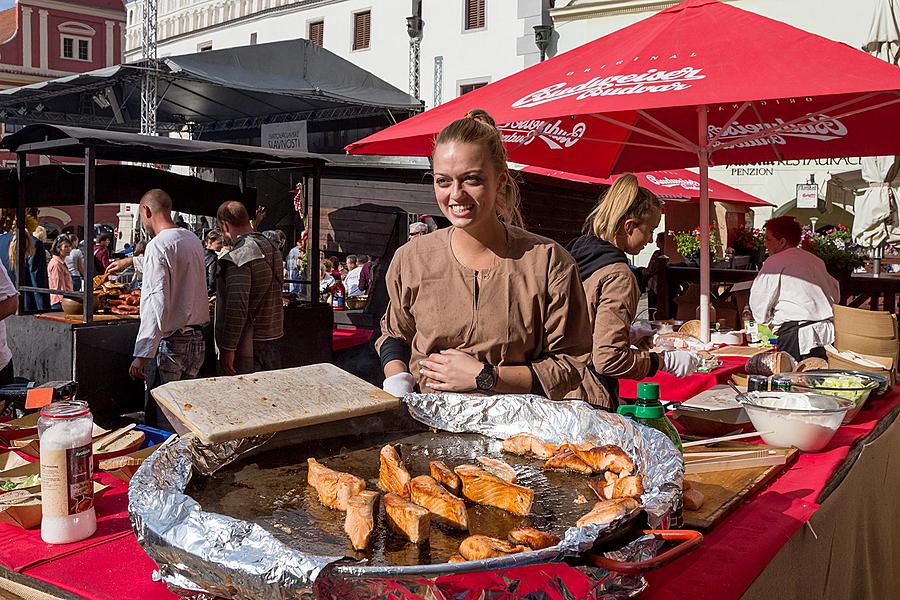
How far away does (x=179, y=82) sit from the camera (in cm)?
1633

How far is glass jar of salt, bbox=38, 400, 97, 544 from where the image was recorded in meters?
1.53

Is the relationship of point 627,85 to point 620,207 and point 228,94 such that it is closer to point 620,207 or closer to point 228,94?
point 620,207

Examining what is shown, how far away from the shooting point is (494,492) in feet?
5.05

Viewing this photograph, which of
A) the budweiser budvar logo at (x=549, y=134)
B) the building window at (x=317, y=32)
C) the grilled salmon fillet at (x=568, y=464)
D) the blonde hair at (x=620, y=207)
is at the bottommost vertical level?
the grilled salmon fillet at (x=568, y=464)

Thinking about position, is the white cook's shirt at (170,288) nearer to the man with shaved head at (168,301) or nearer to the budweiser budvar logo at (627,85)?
the man with shaved head at (168,301)

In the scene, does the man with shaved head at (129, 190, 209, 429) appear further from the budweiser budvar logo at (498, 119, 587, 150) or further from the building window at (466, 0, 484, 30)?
the building window at (466, 0, 484, 30)

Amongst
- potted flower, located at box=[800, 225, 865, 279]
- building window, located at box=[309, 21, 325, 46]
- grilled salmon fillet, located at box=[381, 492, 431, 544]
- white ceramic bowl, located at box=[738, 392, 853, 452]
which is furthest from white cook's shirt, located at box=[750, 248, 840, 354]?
building window, located at box=[309, 21, 325, 46]

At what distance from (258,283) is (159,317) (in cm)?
85

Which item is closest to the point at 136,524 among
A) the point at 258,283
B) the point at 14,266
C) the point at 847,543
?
the point at 847,543

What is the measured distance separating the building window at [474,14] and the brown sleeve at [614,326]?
2154cm

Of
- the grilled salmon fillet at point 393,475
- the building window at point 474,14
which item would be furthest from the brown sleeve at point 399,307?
the building window at point 474,14

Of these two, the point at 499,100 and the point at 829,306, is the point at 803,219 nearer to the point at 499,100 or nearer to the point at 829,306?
the point at 829,306

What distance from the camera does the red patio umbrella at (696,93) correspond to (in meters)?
3.45

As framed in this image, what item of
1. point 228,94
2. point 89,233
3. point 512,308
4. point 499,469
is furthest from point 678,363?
point 228,94
